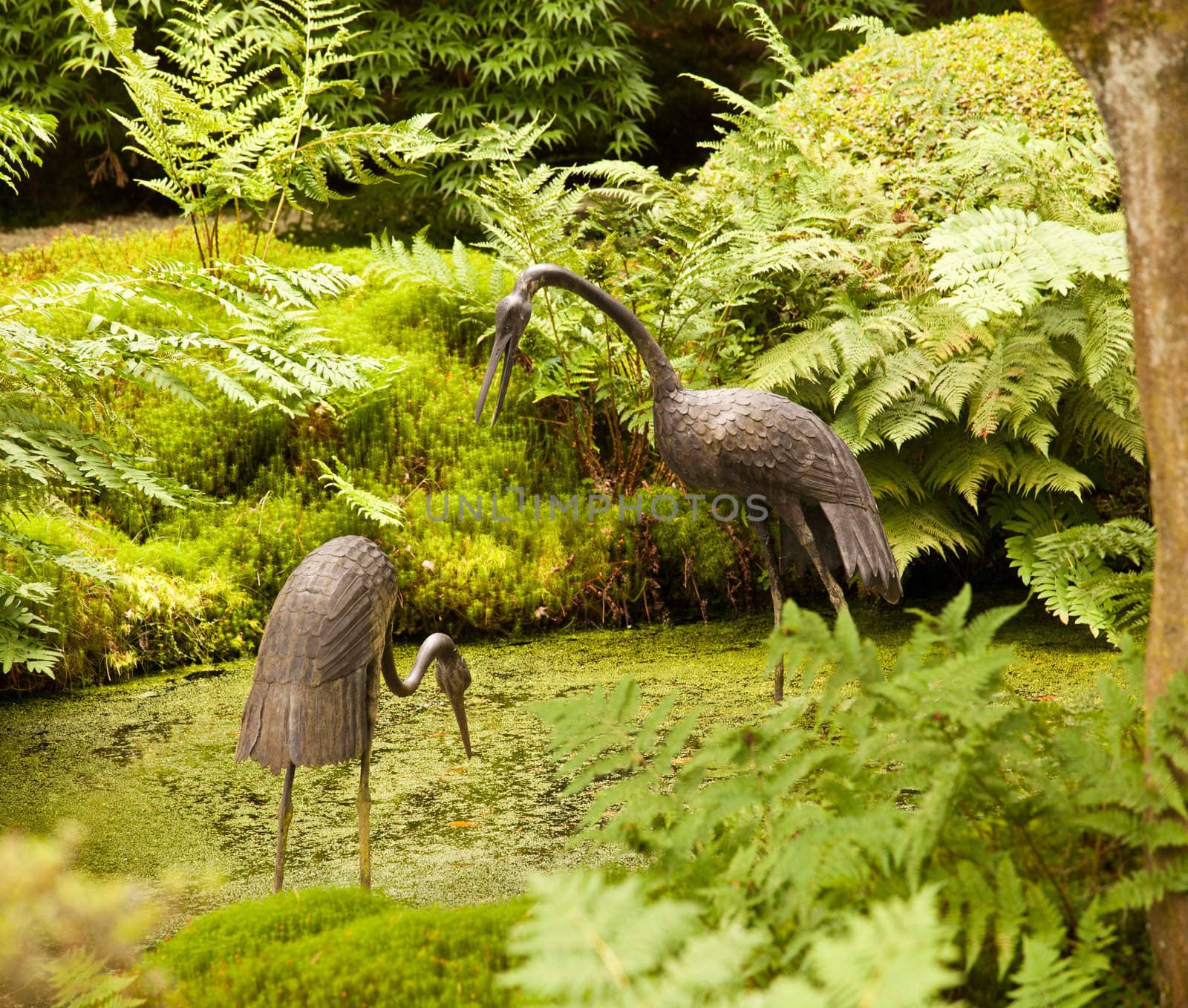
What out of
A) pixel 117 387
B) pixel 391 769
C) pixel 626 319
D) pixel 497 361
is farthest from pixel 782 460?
pixel 117 387

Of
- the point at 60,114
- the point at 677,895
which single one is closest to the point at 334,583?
the point at 677,895

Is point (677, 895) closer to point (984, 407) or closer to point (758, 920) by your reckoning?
point (758, 920)

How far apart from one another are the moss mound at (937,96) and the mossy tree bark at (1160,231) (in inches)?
165

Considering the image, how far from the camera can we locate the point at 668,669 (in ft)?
14.3

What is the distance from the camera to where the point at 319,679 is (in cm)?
254

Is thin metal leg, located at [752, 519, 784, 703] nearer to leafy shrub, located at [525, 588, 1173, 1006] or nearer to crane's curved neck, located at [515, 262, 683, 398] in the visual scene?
crane's curved neck, located at [515, 262, 683, 398]

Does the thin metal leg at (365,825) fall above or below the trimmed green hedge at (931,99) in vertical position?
below

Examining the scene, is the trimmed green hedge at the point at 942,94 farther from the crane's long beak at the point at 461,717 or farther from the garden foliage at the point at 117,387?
the crane's long beak at the point at 461,717

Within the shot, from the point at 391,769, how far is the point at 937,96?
14.0ft

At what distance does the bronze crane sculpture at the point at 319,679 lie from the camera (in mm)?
2523

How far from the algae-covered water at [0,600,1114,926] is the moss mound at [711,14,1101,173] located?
2.46m

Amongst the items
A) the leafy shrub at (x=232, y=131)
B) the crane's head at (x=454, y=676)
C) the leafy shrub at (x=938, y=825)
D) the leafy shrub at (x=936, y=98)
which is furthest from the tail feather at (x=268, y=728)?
the leafy shrub at (x=936, y=98)

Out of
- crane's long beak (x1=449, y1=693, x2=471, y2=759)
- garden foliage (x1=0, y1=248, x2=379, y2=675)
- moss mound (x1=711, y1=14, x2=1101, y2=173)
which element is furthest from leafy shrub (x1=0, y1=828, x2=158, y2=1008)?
moss mound (x1=711, y1=14, x2=1101, y2=173)

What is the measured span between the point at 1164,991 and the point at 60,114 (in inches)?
394
